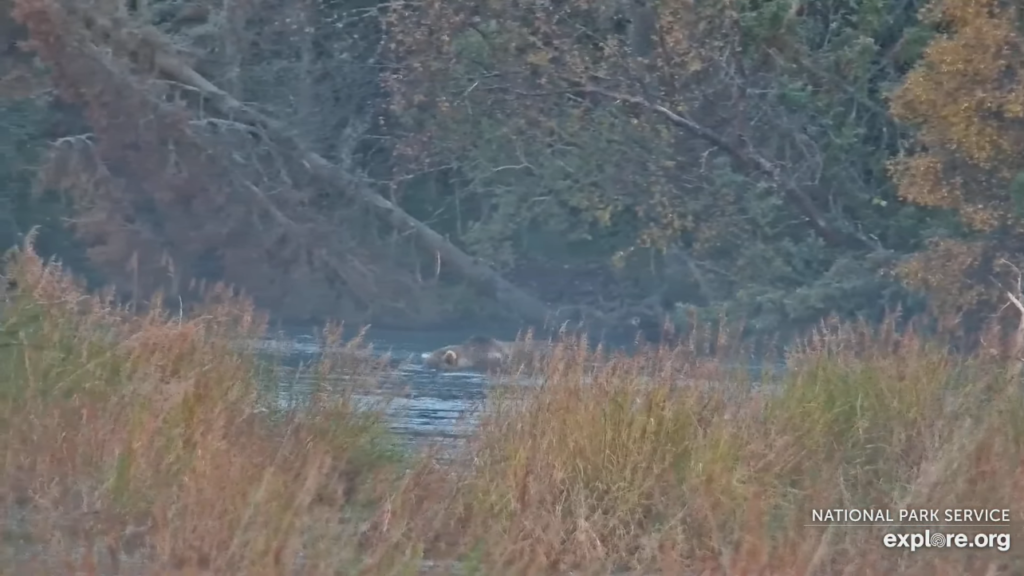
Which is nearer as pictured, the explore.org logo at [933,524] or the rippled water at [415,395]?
the explore.org logo at [933,524]

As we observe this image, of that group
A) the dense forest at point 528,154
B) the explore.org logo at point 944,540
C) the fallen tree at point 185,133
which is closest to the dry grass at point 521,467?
the explore.org logo at point 944,540

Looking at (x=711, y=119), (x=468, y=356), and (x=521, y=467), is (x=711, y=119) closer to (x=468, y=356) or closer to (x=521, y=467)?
(x=468, y=356)

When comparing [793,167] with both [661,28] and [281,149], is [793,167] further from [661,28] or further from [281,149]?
[281,149]

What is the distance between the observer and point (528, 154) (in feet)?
59.6

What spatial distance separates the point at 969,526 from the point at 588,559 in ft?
5.13

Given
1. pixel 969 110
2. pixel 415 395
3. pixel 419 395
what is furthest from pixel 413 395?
pixel 969 110

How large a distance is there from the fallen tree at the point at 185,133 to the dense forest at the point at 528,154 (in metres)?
0.04

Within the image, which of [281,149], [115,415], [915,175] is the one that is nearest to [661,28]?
[915,175]

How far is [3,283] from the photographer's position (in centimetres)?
945

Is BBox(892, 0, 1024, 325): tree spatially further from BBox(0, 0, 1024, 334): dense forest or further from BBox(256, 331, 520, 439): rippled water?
BBox(256, 331, 520, 439): rippled water

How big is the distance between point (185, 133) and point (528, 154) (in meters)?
4.22

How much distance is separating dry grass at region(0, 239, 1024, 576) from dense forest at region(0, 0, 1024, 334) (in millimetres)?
6312

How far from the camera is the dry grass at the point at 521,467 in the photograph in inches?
244

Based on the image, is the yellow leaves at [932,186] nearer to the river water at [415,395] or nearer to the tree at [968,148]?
the tree at [968,148]
